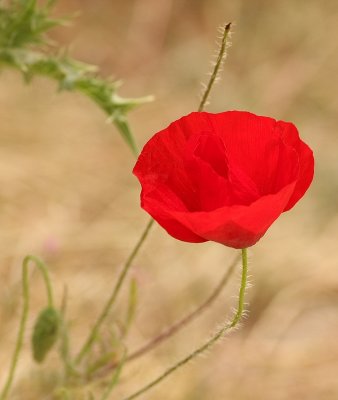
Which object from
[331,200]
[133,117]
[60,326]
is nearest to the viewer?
[60,326]

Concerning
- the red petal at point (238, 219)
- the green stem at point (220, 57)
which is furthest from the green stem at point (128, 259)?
the red petal at point (238, 219)

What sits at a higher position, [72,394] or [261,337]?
[72,394]

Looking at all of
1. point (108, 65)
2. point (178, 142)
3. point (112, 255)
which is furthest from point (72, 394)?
point (108, 65)

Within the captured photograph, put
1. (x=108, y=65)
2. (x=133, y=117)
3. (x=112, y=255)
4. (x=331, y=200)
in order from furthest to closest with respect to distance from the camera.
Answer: (x=108, y=65) < (x=133, y=117) < (x=331, y=200) < (x=112, y=255)

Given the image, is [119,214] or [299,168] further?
[119,214]

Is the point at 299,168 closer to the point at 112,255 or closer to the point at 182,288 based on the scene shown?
the point at 182,288

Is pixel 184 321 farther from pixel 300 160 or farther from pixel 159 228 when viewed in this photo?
pixel 159 228

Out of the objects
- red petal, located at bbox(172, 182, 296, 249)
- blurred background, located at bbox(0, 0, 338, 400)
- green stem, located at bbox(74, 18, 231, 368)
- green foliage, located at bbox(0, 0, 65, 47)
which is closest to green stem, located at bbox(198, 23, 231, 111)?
green stem, located at bbox(74, 18, 231, 368)

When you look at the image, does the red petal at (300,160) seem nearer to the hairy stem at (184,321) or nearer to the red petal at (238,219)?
the red petal at (238,219)
